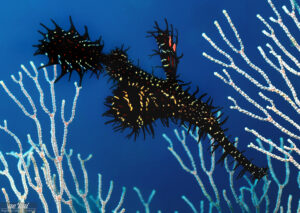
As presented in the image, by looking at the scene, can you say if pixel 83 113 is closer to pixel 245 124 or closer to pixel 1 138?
pixel 1 138

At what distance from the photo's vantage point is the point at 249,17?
14.4 ft

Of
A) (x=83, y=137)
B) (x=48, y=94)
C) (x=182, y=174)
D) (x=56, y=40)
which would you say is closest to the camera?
(x=56, y=40)

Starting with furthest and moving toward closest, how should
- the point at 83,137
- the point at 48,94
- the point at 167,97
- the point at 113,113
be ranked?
the point at 83,137 → the point at 48,94 → the point at 113,113 → the point at 167,97

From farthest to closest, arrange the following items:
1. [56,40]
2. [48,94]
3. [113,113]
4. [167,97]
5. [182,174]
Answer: [182,174] → [48,94] → [113,113] → [167,97] → [56,40]

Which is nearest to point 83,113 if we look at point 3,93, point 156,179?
point 3,93

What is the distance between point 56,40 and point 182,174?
558 centimetres

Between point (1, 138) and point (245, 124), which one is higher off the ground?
point (1, 138)

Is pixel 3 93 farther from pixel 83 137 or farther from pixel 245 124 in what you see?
pixel 245 124

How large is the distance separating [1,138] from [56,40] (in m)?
5.20

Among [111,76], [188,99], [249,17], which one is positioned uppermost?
[249,17]

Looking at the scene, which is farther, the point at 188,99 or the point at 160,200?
the point at 160,200

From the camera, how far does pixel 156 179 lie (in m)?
6.75

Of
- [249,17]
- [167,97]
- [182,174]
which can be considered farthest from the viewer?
[182,174]

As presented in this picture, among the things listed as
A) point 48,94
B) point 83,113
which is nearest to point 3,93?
point 48,94
